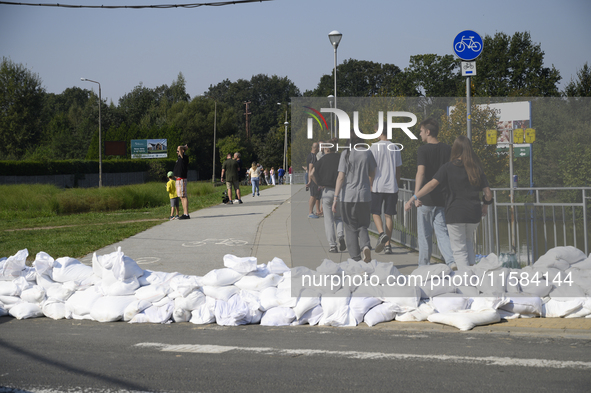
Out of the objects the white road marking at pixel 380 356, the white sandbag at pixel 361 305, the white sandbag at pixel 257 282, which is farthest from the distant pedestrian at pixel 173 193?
the white road marking at pixel 380 356

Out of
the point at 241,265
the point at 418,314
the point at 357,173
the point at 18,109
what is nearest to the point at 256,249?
the point at 357,173

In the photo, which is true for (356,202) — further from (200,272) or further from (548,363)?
(548,363)

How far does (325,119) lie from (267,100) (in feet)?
328

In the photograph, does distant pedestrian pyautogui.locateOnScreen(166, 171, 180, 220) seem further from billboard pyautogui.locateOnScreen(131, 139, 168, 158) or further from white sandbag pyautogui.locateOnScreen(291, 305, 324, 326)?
billboard pyautogui.locateOnScreen(131, 139, 168, 158)

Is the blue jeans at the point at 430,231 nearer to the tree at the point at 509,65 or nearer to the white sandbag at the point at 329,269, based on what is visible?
the white sandbag at the point at 329,269

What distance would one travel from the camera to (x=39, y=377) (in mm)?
3791

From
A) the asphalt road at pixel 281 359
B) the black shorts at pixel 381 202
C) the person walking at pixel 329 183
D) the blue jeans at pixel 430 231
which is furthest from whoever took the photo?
the person walking at pixel 329 183

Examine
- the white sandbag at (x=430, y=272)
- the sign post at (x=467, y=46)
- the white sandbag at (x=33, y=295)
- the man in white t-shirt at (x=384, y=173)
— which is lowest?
the white sandbag at (x=33, y=295)

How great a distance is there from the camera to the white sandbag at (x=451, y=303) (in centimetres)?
514

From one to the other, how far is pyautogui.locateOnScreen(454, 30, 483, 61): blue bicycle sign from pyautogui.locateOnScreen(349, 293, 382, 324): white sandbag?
10.7 feet

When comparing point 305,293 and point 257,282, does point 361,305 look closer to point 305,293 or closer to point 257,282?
point 305,293

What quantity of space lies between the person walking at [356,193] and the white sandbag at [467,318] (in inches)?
77.1

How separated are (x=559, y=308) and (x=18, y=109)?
62789mm

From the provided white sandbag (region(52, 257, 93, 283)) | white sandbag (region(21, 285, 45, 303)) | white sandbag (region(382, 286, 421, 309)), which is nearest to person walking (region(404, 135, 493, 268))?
white sandbag (region(382, 286, 421, 309))
